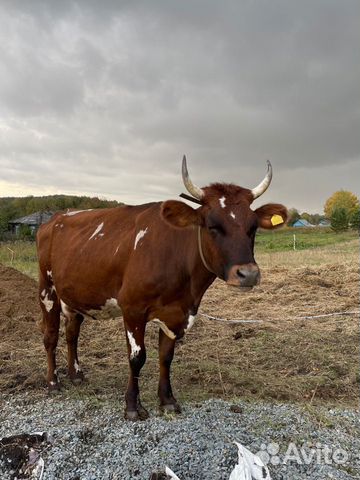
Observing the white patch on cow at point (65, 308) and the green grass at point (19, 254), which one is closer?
the white patch on cow at point (65, 308)

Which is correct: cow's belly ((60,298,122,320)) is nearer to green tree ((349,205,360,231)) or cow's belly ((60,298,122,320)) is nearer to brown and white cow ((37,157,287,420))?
brown and white cow ((37,157,287,420))

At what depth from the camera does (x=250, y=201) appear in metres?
4.05

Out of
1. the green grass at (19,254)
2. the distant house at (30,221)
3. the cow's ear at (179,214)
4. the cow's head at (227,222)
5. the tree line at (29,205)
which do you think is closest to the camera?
the cow's head at (227,222)

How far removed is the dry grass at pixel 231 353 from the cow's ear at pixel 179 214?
7.39 ft

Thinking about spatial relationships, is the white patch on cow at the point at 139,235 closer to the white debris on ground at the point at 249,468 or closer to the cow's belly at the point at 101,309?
the cow's belly at the point at 101,309

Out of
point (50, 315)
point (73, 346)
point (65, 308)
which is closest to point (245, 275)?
point (65, 308)

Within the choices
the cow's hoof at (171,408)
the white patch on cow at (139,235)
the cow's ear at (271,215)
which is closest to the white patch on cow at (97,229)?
the white patch on cow at (139,235)

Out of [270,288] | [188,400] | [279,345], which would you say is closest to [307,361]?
[279,345]

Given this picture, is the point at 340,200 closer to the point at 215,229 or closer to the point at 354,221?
the point at 354,221

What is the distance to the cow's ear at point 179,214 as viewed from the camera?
390cm

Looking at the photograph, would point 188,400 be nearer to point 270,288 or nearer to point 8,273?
point 270,288

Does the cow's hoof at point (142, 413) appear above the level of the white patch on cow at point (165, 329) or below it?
below

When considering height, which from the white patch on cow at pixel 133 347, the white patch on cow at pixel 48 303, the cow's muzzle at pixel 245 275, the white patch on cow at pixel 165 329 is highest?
the cow's muzzle at pixel 245 275

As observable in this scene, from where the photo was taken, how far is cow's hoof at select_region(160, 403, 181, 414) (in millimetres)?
4578
